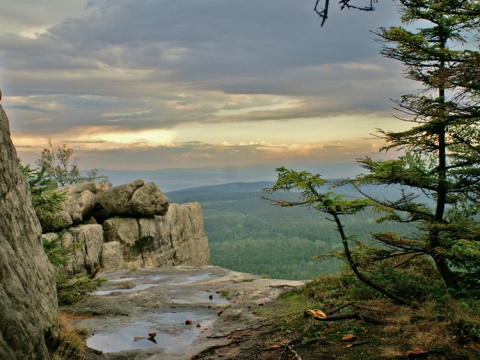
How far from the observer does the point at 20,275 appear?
23.0ft

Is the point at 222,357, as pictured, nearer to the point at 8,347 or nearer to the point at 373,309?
the point at 373,309

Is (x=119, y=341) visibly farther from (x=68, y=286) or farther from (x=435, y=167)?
(x=435, y=167)

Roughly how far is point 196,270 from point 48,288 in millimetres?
18560

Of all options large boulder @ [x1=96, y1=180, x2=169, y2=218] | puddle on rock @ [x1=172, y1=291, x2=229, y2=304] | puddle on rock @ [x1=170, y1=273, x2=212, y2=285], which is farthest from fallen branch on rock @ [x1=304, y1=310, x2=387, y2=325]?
large boulder @ [x1=96, y1=180, x2=169, y2=218]

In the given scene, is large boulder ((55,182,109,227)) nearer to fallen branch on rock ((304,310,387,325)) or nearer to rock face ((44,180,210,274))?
rock face ((44,180,210,274))

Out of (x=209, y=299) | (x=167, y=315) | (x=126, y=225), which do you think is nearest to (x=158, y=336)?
(x=167, y=315)

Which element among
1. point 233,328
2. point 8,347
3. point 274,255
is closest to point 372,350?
point 233,328

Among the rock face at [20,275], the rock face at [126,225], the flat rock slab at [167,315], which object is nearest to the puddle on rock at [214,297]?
the flat rock slab at [167,315]

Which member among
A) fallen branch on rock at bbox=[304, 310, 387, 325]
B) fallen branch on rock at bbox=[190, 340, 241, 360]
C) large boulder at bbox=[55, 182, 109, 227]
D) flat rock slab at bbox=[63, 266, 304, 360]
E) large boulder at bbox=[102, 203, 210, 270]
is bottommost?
large boulder at bbox=[102, 203, 210, 270]

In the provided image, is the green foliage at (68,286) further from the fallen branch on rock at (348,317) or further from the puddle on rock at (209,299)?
the fallen branch on rock at (348,317)

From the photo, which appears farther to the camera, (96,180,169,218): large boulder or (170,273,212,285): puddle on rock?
(96,180,169,218): large boulder

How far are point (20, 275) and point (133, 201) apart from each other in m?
28.2

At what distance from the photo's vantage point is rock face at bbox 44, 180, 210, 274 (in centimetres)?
2761

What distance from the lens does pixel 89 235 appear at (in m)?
26.4
